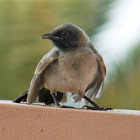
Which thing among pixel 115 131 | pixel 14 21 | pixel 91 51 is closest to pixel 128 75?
pixel 14 21

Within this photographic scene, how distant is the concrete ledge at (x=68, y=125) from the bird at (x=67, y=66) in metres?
0.25

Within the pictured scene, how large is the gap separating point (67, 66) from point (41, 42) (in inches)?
48.0

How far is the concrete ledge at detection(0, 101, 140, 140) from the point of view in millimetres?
818

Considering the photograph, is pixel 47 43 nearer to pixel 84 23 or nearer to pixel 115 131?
pixel 84 23

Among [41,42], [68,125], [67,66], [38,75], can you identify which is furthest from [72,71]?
[41,42]

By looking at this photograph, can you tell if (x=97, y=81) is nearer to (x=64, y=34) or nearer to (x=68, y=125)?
(x=64, y=34)

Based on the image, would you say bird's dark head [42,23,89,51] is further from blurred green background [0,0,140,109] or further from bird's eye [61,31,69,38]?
blurred green background [0,0,140,109]

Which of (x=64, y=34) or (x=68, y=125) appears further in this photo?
(x=64, y=34)

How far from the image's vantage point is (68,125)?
821 mm

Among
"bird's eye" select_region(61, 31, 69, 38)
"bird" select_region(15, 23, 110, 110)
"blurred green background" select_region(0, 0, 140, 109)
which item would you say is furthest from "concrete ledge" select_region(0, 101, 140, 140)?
"blurred green background" select_region(0, 0, 140, 109)

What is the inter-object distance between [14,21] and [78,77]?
5.08 ft

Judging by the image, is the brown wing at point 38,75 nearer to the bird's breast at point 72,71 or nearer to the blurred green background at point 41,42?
the bird's breast at point 72,71

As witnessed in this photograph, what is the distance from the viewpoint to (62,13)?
2436 millimetres

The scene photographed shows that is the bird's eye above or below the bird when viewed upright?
above
